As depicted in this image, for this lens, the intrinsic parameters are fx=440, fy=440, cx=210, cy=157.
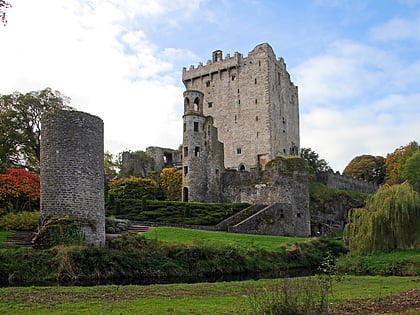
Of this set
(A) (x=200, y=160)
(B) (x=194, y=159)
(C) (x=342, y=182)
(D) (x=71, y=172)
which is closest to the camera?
(D) (x=71, y=172)

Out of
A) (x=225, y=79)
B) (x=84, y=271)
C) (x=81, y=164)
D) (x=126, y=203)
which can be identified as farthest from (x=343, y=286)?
(x=225, y=79)

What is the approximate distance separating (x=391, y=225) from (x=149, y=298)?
1498 cm

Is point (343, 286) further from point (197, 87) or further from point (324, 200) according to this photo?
point (197, 87)

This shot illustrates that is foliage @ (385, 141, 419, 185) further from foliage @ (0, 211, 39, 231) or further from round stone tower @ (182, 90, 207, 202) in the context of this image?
foliage @ (0, 211, 39, 231)

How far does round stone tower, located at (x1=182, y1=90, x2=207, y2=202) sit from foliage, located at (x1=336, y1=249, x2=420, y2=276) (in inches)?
732

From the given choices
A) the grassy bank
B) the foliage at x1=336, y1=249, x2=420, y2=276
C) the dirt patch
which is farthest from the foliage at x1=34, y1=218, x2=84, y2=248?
the dirt patch

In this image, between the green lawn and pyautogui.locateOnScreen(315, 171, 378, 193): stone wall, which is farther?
pyautogui.locateOnScreen(315, 171, 378, 193): stone wall

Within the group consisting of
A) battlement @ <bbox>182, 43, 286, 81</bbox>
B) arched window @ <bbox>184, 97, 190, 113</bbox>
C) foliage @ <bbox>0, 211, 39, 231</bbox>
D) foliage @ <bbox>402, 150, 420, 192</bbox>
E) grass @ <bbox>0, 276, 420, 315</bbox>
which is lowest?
grass @ <bbox>0, 276, 420, 315</bbox>

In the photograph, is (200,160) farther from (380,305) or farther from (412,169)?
(380,305)

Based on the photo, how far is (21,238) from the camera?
21312 mm

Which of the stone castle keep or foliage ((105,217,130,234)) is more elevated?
the stone castle keep

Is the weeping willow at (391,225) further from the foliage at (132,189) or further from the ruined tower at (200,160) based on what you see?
the foliage at (132,189)

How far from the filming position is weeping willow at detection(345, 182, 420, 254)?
22359mm

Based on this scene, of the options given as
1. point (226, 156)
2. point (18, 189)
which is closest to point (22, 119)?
point (18, 189)
